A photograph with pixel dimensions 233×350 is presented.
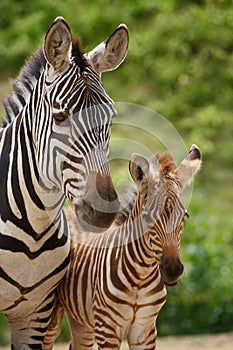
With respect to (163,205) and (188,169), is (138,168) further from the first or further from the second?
(188,169)

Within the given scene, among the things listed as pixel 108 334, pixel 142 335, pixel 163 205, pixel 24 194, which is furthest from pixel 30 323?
pixel 163 205

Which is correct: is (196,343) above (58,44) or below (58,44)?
below

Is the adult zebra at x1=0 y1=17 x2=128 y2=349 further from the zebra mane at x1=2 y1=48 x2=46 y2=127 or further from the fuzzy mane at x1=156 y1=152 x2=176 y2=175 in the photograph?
the fuzzy mane at x1=156 y1=152 x2=176 y2=175

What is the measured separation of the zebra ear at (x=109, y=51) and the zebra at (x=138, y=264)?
61 cm

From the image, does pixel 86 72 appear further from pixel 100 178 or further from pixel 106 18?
pixel 106 18

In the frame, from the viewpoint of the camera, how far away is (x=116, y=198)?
529 centimetres

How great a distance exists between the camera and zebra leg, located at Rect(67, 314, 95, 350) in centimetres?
682

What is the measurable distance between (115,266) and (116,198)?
0.87 meters

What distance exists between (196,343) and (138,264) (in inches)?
139

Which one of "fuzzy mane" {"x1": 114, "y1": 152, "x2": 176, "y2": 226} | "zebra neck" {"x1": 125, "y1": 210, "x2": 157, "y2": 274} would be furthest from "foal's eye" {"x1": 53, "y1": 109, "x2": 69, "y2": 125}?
"zebra neck" {"x1": 125, "y1": 210, "x2": 157, "y2": 274}

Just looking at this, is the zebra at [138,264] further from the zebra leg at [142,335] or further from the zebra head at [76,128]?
the zebra head at [76,128]

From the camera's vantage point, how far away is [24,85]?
238 inches

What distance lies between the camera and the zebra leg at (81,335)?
22.4 ft

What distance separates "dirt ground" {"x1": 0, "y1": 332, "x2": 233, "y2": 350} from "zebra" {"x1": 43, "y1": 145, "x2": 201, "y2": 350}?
2.74 meters
